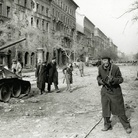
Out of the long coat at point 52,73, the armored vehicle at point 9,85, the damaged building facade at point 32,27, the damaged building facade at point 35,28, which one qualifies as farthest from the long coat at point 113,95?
the damaged building facade at point 32,27

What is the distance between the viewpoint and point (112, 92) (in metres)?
5.18

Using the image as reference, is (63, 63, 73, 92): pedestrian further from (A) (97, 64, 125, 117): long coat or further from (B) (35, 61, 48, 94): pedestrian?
(A) (97, 64, 125, 117): long coat

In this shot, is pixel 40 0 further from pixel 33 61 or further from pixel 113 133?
pixel 113 133

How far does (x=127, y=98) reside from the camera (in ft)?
31.9

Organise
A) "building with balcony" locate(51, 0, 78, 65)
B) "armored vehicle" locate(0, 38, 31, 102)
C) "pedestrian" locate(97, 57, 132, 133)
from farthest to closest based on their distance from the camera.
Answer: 1. "building with balcony" locate(51, 0, 78, 65)
2. "armored vehicle" locate(0, 38, 31, 102)
3. "pedestrian" locate(97, 57, 132, 133)

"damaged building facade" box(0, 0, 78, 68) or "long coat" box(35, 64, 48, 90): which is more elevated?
"damaged building facade" box(0, 0, 78, 68)

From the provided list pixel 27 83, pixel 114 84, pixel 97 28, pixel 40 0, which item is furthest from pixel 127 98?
pixel 97 28

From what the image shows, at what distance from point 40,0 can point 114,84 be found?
130 ft

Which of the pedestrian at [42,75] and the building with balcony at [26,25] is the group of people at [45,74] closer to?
the pedestrian at [42,75]

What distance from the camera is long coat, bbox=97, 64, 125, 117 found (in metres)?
5.14

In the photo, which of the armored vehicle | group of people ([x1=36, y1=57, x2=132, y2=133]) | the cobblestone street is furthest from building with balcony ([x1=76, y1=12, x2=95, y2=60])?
group of people ([x1=36, y1=57, x2=132, y2=133])

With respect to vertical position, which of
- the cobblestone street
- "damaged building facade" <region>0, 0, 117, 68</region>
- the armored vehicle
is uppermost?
"damaged building facade" <region>0, 0, 117, 68</region>

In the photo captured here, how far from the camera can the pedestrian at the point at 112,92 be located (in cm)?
514

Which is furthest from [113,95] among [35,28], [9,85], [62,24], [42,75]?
[62,24]
